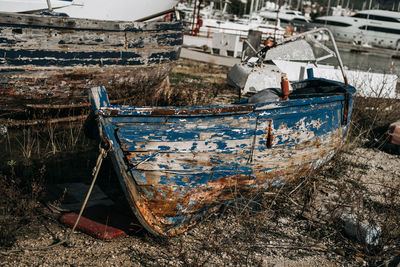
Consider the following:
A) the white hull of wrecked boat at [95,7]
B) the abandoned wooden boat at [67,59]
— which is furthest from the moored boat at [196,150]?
the white hull of wrecked boat at [95,7]

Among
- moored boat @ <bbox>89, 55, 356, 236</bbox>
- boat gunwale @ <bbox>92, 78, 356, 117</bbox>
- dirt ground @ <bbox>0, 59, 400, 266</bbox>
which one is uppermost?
boat gunwale @ <bbox>92, 78, 356, 117</bbox>

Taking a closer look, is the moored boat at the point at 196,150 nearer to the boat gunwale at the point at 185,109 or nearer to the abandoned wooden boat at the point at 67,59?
the boat gunwale at the point at 185,109

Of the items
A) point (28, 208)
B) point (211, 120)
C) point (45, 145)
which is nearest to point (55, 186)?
point (28, 208)

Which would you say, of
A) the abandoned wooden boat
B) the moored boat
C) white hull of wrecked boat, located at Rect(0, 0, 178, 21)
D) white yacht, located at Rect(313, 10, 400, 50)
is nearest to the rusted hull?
the moored boat

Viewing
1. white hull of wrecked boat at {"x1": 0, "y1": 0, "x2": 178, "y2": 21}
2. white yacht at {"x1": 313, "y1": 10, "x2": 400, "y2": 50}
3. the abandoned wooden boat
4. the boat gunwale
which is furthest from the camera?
white yacht at {"x1": 313, "y1": 10, "x2": 400, "y2": 50}

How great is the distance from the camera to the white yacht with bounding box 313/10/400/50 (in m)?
40.2

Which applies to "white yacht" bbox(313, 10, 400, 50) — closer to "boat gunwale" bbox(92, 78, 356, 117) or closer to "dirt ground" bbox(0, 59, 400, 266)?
"dirt ground" bbox(0, 59, 400, 266)

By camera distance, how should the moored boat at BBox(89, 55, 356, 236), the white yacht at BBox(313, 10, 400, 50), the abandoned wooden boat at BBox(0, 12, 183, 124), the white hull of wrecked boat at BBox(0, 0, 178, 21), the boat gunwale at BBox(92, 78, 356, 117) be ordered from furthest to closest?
the white yacht at BBox(313, 10, 400, 50) → the white hull of wrecked boat at BBox(0, 0, 178, 21) → the abandoned wooden boat at BBox(0, 12, 183, 124) → the moored boat at BBox(89, 55, 356, 236) → the boat gunwale at BBox(92, 78, 356, 117)

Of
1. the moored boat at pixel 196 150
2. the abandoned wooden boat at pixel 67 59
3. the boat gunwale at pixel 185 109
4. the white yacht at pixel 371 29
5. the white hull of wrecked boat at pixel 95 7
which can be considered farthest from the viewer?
the white yacht at pixel 371 29

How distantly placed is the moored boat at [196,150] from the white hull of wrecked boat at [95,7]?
14.2ft

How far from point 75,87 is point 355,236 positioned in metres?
4.61

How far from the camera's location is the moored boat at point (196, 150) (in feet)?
11.4

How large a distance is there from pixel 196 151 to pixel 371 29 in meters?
43.7

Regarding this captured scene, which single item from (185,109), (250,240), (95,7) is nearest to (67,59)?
(95,7)
